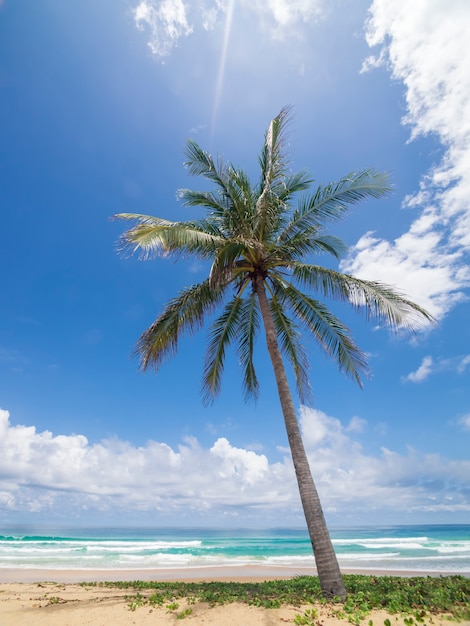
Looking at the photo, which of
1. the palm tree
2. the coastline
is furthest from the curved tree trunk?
the coastline

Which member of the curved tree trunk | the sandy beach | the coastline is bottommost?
the sandy beach

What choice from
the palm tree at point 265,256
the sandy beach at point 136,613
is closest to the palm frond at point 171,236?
the palm tree at point 265,256

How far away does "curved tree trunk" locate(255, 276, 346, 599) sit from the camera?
6184 millimetres

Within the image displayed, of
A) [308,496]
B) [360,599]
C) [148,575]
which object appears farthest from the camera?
[148,575]

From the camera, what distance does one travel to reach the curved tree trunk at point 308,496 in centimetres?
618

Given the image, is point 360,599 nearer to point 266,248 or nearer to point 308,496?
point 308,496

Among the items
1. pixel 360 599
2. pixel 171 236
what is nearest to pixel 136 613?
pixel 360 599

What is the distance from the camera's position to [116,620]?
556 centimetres

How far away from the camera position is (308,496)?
22.3 feet

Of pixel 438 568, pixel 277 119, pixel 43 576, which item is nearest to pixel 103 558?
pixel 43 576

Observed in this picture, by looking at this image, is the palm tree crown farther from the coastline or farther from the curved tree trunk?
the coastline

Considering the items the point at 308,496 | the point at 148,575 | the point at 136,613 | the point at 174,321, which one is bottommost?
the point at 136,613

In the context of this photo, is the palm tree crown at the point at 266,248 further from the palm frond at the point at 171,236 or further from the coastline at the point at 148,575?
the coastline at the point at 148,575

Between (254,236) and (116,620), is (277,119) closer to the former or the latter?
(254,236)
